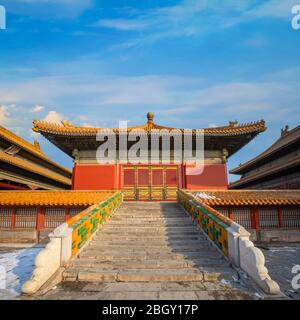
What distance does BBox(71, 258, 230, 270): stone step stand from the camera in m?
4.76

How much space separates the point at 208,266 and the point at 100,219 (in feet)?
12.2

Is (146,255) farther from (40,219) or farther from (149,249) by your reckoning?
(40,219)

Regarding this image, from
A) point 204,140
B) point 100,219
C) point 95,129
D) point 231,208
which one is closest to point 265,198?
point 231,208

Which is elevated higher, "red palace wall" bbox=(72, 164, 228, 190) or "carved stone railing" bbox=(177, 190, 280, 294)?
"red palace wall" bbox=(72, 164, 228, 190)

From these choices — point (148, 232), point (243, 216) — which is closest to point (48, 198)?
point (148, 232)

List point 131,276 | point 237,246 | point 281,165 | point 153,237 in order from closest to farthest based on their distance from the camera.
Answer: point 131,276 < point 237,246 < point 153,237 < point 281,165

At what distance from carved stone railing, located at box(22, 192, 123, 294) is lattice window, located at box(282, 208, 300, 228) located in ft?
24.4

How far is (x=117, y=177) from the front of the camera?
13.0 meters

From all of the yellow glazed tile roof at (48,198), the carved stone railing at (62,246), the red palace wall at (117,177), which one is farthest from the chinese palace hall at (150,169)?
the carved stone railing at (62,246)

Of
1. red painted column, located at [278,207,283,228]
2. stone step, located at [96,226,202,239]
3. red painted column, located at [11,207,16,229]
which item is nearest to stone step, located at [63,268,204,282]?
stone step, located at [96,226,202,239]

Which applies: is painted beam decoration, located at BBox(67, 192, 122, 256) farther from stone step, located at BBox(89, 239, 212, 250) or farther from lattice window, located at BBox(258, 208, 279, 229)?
lattice window, located at BBox(258, 208, 279, 229)

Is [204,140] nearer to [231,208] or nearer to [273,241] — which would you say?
[231,208]

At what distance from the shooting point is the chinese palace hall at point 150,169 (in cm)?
1252

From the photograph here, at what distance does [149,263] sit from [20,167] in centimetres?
1413
